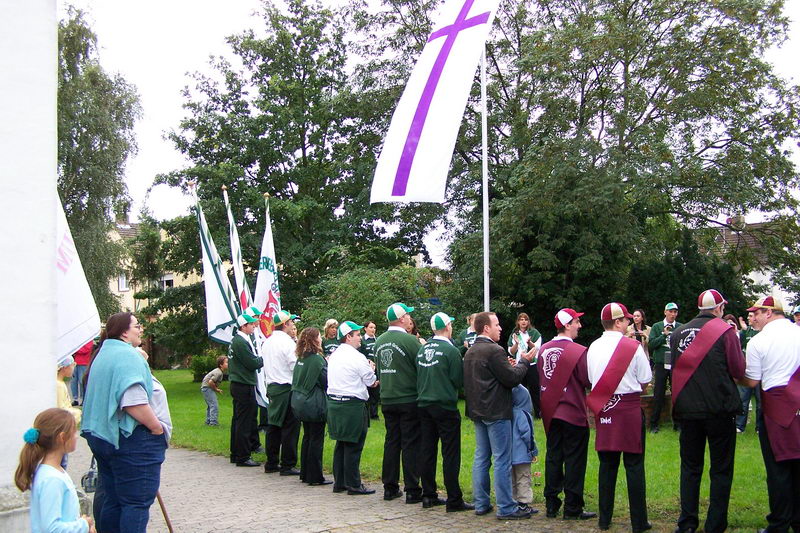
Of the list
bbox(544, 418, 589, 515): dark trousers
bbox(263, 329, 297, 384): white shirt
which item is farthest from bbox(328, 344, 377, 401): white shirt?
bbox(544, 418, 589, 515): dark trousers

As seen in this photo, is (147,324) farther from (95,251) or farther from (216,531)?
(216,531)

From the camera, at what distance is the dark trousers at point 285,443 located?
10.3 metres

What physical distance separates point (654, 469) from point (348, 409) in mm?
3787

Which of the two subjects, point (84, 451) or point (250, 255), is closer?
point (84, 451)

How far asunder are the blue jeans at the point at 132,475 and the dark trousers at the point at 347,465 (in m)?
3.55

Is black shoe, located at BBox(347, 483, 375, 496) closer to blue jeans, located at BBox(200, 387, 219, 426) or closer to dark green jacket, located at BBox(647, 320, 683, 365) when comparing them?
dark green jacket, located at BBox(647, 320, 683, 365)

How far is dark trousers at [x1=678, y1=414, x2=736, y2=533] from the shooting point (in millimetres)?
6496

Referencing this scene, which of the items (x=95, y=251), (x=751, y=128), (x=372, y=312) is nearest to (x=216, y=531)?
(x=372, y=312)

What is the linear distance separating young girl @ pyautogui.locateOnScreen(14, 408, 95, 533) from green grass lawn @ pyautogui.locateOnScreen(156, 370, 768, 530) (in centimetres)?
504

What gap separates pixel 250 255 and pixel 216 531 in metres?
19.3

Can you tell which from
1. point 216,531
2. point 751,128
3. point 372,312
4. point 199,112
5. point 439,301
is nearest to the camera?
point 216,531

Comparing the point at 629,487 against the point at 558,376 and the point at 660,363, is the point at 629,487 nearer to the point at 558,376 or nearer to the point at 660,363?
the point at 558,376

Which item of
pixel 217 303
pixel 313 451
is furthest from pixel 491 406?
pixel 217 303

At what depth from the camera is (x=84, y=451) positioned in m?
13.4
